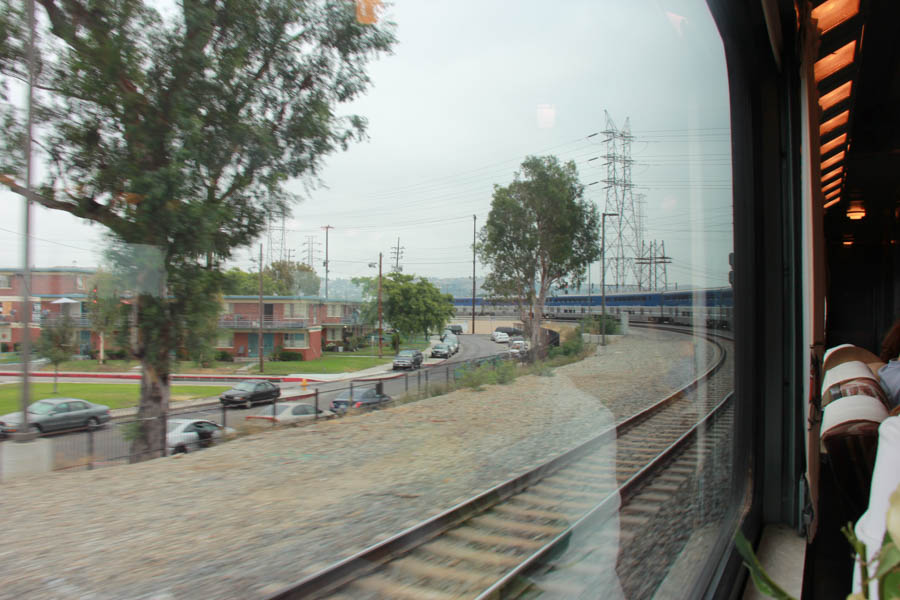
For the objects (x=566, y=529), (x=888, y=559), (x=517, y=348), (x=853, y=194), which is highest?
(x=853, y=194)

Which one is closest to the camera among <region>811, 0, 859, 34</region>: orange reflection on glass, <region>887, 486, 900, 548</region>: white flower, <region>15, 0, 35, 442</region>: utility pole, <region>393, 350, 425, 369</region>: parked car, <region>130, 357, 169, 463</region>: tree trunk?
<region>887, 486, 900, 548</region>: white flower

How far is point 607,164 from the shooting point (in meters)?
2.06

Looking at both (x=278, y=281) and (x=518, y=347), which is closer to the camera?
(x=278, y=281)

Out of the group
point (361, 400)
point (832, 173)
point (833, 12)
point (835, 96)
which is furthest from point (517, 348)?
point (832, 173)

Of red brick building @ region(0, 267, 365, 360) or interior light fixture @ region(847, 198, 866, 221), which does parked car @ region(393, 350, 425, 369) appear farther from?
interior light fixture @ region(847, 198, 866, 221)

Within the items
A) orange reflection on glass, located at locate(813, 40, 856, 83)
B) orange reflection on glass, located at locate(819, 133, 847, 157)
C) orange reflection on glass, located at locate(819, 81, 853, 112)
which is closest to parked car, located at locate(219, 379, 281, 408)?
orange reflection on glass, located at locate(813, 40, 856, 83)

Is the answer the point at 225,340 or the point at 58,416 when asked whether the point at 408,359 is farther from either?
the point at 58,416

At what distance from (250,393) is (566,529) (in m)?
1.25

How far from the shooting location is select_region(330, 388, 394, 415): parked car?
116 centimetres

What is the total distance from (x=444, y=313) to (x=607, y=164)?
1089 mm

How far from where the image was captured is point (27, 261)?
0.76 meters

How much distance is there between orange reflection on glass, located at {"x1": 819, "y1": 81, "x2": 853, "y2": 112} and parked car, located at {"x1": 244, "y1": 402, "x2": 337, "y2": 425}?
4.22 m

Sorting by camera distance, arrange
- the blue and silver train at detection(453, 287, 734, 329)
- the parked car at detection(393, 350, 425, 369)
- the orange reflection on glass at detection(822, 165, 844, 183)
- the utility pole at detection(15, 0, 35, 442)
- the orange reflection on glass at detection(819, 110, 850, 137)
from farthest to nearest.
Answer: the orange reflection on glass at detection(822, 165, 844, 183)
the orange reflection on glass at detection(819, 110, 850, 137)
the blue and silver train at detection(453, 287, 734, 329)
the parked car at detection(393, 350, 425, 369)
the utility pole at detection(15, 0, 35, 442)

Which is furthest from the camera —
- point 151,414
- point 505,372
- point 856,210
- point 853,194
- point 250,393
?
point 856,210
